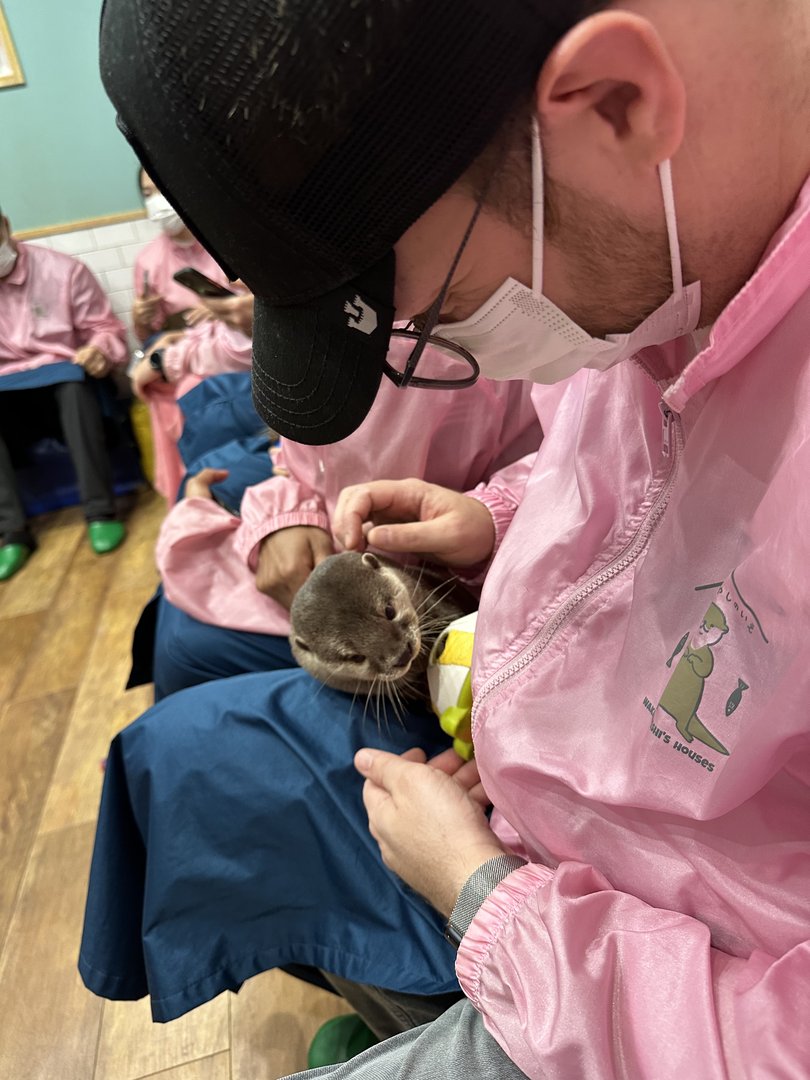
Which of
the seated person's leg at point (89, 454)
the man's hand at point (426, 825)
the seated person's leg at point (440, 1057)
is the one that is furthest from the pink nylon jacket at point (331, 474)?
the seated person's leg at point (89, 454)

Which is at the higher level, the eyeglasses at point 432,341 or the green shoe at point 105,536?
the eyeglasses at point 432,341

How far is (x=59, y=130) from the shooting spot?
143 inches

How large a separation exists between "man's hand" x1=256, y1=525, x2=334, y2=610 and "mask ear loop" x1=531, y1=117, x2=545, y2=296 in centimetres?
Result: 87

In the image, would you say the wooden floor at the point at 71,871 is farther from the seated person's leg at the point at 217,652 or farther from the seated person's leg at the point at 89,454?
the seated person's leg at the point at 217,652

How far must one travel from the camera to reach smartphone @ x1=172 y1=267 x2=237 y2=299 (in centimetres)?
194

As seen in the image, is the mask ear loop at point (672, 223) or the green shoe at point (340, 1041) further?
the green shoe at point (340, 1041)

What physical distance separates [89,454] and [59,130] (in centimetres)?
182

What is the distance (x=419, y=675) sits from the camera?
1.14 meters

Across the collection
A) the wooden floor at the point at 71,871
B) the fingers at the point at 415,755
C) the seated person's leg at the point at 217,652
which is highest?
the fingers at the point at 415,755

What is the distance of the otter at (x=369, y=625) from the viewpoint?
42.6 inches

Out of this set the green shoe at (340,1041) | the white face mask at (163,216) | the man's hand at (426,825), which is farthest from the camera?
the white face mask at (163,216)

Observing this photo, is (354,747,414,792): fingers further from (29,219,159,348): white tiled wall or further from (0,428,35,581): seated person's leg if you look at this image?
(29,219,159,348): white tiled wall

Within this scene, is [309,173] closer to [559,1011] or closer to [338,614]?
[559,1011]

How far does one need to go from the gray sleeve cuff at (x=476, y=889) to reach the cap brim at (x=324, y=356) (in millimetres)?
444
